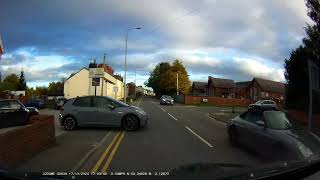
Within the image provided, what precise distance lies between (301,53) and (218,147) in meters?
16.1

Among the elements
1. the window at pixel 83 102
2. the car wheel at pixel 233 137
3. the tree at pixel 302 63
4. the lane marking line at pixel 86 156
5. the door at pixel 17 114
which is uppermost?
the tree at pixel 302 63

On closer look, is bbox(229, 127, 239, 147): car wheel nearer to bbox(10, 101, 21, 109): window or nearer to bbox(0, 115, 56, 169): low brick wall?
bbox(0, 115, 56, 169): low brick wall

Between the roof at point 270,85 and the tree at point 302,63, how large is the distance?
7186 centimetres

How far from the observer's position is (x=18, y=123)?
25406 millimetres

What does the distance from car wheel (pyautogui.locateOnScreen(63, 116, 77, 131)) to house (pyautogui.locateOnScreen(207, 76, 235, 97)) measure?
4197 inches

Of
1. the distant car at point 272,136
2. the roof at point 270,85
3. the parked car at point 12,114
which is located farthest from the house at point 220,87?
the distant car at point 272,136

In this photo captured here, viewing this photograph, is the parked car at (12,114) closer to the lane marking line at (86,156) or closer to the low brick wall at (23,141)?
the lane marking line at (86,156)

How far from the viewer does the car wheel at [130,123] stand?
68.1ft

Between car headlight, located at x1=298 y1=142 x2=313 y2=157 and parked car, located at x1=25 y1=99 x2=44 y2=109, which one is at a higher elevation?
parked car, located at x1=25 y1=99 x2=44 y2=109

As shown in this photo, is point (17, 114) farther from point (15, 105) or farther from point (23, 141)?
point (23, 141)

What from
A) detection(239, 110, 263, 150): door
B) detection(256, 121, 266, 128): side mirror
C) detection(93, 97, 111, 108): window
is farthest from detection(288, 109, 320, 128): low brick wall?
detection(256, 121, 266, 128): side mirror

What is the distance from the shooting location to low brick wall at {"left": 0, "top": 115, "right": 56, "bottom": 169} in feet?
34.5

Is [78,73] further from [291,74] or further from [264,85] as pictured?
[291,74]

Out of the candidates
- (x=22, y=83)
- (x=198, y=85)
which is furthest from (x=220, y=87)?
(x=22, y=83)
